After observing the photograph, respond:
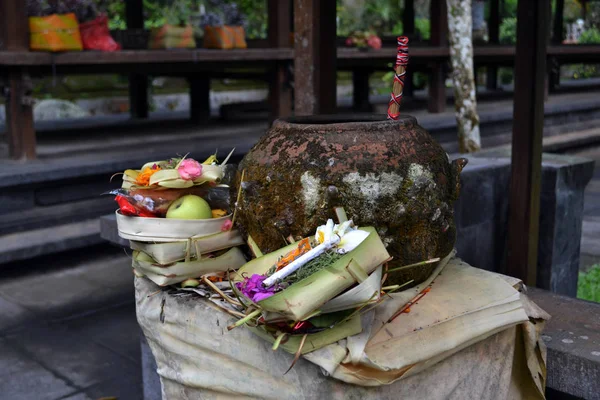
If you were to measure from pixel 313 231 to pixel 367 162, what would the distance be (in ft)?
0.84

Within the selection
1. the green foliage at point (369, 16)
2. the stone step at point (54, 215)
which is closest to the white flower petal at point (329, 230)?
the stone step at point (54, 215)

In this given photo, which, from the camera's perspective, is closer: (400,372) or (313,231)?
(400,372)

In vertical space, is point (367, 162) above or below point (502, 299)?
above

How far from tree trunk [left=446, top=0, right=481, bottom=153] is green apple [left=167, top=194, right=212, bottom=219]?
4.80 metres

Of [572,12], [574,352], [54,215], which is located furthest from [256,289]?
[572,12]

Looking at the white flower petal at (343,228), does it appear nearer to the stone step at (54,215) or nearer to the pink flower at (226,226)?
the pink flower at (226,226)

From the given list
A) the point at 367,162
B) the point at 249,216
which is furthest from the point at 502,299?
the point at 249,216

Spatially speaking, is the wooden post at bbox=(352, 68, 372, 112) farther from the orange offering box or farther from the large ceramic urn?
the large ceramic urn

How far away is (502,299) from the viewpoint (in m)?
2.15

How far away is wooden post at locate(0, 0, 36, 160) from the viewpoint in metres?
5.32

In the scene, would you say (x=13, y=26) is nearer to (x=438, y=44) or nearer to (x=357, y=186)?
(x=357, y=186)

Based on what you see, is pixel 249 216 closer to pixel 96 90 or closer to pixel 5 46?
pixel 5 46

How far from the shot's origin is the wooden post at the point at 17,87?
209 inches

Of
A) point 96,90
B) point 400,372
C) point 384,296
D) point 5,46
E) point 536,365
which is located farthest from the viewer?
point 96,90
